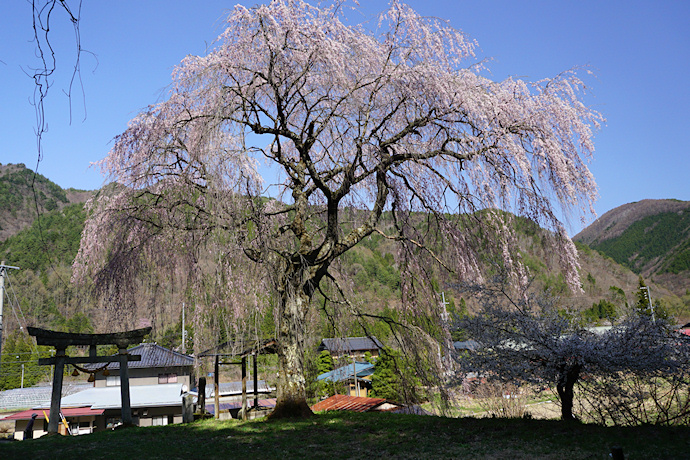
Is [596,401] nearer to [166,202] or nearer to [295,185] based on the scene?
[295,185]

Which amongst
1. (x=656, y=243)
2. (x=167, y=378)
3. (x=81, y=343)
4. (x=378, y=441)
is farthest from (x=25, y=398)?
(x=656, y=243)

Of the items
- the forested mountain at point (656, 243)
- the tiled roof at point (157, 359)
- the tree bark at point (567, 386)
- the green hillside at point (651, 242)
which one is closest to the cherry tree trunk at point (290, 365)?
the tree bark at point (567, 386)

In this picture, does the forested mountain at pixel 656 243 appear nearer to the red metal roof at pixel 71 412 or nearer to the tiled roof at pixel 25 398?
the tiled roof at pixel 25 398

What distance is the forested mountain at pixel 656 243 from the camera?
391ft

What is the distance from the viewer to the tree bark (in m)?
5.89

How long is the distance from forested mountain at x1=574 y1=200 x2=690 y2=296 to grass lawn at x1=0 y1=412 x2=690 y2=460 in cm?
12340

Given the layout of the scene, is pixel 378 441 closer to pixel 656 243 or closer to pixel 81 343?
pixel 81 343

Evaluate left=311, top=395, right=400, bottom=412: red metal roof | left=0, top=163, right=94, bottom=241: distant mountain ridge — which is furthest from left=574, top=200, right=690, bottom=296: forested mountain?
left=0, top=163, right=94, bottom=241: distant mountain ridge

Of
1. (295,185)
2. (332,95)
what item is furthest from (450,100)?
(295,185)

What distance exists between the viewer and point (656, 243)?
16250 centimetres

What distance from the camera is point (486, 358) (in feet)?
20.7

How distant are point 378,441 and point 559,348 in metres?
2.50

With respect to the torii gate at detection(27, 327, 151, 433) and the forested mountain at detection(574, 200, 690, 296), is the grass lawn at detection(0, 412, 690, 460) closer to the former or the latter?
the torii gate at detection(27, 327, 151, 433)

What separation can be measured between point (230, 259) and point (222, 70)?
311cm
